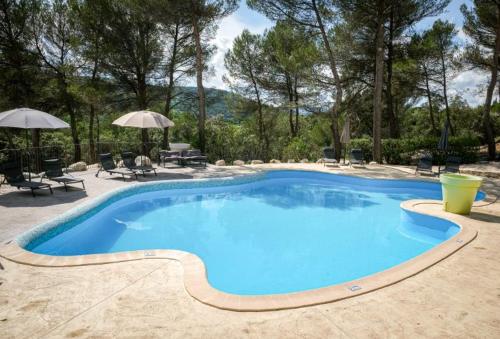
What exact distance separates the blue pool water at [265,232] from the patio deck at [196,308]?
1273 mm

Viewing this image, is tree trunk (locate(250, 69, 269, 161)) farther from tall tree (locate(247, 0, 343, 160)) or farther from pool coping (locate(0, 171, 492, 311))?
pool coping (locate(0, 171, 492, 311))

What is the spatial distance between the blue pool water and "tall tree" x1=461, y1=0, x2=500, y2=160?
674 centimetres

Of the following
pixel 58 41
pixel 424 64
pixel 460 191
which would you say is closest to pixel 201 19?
pixel 58 41

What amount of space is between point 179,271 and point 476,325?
9.32 ft

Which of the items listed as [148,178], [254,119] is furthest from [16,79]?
[254,119]

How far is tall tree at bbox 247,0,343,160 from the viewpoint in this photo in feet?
44.9

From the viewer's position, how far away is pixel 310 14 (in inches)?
552

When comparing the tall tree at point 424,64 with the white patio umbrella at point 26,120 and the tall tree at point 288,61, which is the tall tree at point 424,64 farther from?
the white patio umbrella at point 26,120

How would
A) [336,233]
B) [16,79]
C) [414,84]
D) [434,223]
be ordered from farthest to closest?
[414,84], [16,79], [336,233], [434,223]

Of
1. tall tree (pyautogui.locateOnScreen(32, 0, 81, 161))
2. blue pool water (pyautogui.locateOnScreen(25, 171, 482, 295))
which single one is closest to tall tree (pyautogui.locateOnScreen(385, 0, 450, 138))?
blue pool water (pyautogui.locateOnScreen(25, 171, 482, 295))

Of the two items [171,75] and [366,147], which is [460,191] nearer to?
[366,147]

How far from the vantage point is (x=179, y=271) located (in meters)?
3.52

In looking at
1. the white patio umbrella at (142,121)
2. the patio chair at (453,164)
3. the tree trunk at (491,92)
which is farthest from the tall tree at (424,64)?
the white patio umbrella at (142,121)

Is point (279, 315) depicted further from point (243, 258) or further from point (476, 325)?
point (243, 258)
